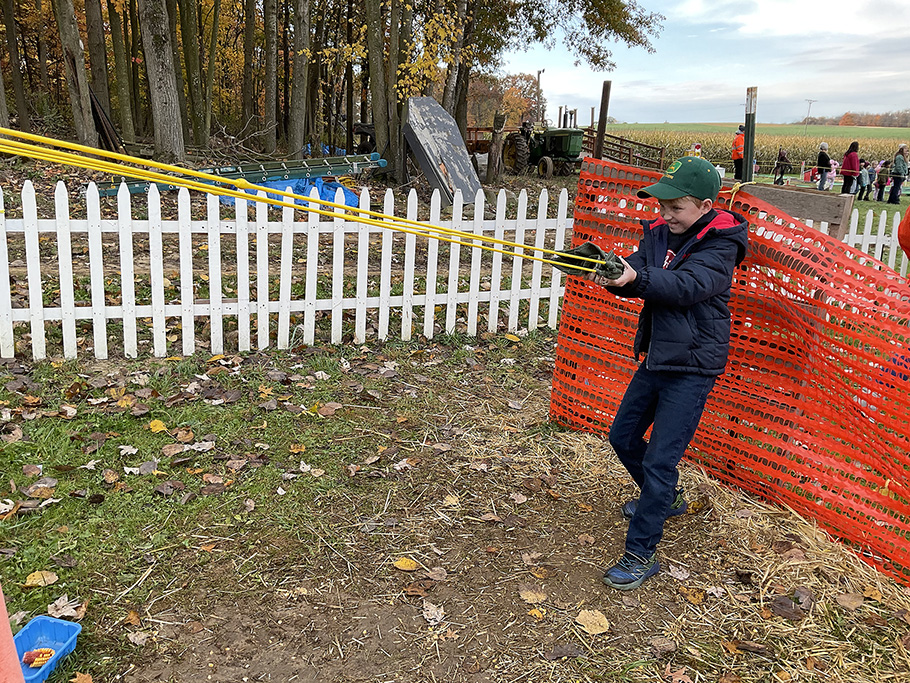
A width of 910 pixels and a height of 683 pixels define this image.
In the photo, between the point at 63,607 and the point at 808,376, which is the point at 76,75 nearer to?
the point at 63,607

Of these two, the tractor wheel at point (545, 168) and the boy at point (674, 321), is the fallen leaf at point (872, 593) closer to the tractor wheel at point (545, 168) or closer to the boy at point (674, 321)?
the boy at point (674, 321)

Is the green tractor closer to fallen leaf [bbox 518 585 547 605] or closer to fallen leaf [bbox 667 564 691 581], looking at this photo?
fallen leaf [bbox 667 564 691 581]

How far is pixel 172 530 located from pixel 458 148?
385 inches

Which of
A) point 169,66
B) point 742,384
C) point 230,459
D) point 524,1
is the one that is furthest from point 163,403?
point 524,1

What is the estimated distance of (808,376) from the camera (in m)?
3.56

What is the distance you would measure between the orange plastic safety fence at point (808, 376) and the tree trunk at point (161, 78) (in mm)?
8962

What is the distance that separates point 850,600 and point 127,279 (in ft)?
16.9

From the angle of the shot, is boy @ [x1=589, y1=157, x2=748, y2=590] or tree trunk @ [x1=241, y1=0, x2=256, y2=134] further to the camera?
tree trunk @ [x1=241, y1=0, x2=256, y2=134]

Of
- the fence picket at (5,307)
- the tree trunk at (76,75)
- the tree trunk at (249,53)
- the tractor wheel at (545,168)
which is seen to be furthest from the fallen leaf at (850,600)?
the tractor wheel at (545,168)

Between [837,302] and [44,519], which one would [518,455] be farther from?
[44,519]

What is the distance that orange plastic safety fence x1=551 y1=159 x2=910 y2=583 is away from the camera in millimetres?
3197

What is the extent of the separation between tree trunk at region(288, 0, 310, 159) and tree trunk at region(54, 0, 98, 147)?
430 centimetres

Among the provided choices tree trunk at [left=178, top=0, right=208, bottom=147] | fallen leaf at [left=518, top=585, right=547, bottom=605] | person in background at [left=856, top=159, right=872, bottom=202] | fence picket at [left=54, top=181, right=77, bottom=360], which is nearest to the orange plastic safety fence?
fallen leaf at [left=518, top=585, right=547, bottom=605]

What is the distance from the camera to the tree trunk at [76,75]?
11750mm
